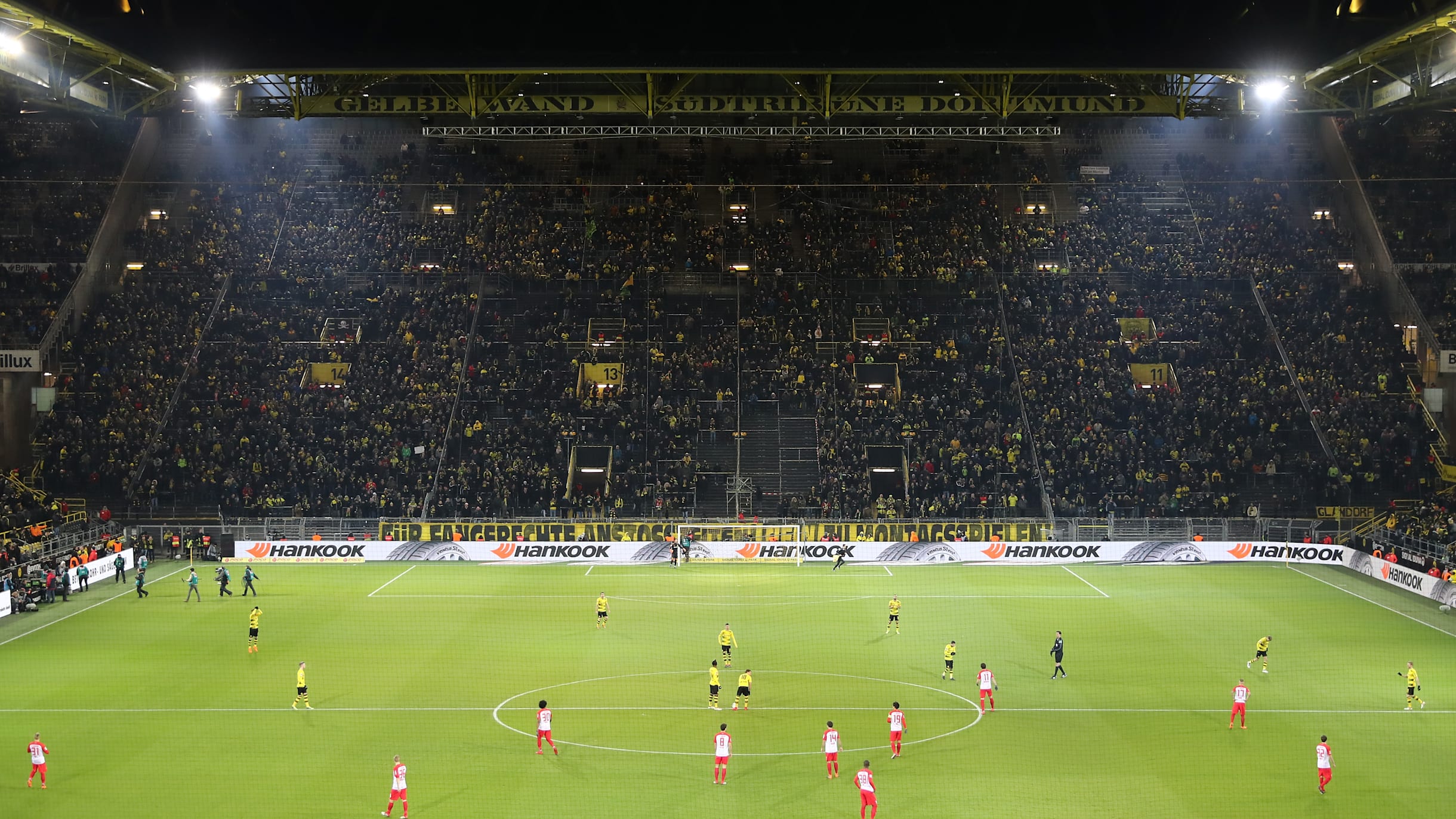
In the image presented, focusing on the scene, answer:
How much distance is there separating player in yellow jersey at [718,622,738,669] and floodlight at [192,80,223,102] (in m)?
26.5

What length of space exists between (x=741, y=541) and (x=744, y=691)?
23.6m

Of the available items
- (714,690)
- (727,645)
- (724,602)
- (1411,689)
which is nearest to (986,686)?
(714,690)

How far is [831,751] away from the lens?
25312 millimetres

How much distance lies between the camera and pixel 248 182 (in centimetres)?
7106

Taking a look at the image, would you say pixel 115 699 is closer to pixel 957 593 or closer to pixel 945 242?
pixel 957 593

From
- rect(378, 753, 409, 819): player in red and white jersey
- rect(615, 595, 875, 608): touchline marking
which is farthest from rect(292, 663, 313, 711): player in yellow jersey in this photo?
rect(615, 595, 875, 608): touchline marking

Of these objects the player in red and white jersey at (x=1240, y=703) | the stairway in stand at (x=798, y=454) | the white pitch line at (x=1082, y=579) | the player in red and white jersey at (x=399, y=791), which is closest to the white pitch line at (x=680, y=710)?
the player in red and white jersey at (x=1240, y=703)

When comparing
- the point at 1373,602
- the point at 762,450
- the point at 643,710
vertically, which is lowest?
the point at 643,710

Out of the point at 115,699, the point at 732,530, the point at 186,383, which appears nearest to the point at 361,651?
the point at 115,699

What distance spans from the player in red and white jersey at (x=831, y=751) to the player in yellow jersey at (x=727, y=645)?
28.1 ft

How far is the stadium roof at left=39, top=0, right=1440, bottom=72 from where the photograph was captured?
28.6 metres

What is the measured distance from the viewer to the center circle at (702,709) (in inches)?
1082

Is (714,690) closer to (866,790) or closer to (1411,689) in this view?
(866,790)

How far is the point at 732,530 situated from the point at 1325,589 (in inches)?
885
